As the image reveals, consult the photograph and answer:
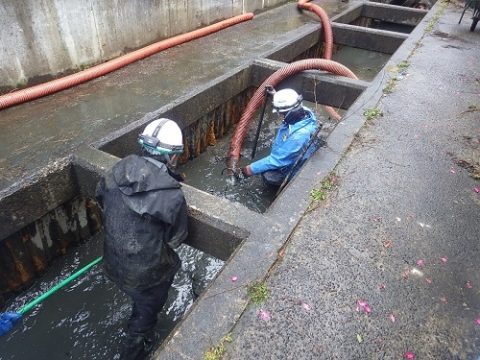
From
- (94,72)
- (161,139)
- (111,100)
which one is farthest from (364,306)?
(94,72)

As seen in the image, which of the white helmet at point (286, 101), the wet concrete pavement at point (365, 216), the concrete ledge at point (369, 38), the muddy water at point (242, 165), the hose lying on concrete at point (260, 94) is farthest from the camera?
the concrete ledge at point (369, 38)

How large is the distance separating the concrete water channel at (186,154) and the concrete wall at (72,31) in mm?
527

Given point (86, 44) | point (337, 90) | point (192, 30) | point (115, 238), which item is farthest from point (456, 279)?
point (192, 30)

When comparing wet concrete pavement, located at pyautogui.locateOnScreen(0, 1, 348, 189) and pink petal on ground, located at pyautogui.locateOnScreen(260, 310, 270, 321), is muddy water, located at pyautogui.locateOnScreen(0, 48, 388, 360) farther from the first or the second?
pink petal on ground, located at pyautogui.locateOnScreen(260, 310, 270, 321)

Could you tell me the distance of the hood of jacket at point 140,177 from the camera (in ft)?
9.11

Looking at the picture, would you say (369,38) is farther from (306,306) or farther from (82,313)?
(82,313)

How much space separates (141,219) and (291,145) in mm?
2483

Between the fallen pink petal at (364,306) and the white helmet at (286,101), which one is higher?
the white helmet at (286,101)

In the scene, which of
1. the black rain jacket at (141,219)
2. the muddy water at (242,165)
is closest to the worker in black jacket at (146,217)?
the black rain jacket at (141,219)

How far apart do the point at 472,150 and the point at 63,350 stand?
5.41 metres

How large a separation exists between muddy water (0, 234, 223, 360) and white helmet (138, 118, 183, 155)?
2.02 metres

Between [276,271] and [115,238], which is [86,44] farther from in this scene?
[276,271]

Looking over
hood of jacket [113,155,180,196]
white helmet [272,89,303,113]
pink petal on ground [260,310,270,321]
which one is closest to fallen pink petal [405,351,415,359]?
pink petal on ground [260,310,270,321]

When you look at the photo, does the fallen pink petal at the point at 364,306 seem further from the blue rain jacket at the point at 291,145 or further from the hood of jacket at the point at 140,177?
the blue rain jacket at the point at 291,145
